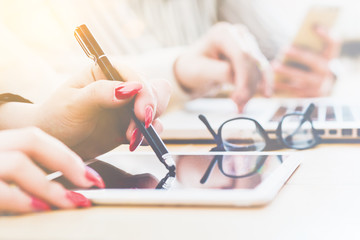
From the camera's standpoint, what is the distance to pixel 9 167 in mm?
289

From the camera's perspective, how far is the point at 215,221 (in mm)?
271

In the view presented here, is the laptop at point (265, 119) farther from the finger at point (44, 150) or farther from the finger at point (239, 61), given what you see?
the finger at point (44, 150)

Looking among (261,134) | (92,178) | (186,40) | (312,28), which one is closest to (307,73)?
(312,28)

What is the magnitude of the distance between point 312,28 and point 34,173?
0.89 metres

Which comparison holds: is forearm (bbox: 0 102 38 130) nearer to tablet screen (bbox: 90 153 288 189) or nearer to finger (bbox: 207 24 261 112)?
tablet screen (bbox: 90 153 288 189)

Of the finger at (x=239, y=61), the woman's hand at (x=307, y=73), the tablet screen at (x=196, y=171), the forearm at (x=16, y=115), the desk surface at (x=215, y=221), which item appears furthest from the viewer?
the woman's hand at (x=307, y=73)

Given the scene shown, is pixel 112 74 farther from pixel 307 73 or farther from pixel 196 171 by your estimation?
pixel 307 73

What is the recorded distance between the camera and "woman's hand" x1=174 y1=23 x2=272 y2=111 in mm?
731

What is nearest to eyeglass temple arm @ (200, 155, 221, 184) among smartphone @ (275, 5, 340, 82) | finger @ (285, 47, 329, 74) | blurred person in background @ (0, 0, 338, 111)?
blurred person in background @ (0, 0, 338, 111)

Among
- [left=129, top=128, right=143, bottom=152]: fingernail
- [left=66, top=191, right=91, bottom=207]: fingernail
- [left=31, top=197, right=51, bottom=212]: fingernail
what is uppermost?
[left=31, top=197, right=51, bottom=212]: fingernail

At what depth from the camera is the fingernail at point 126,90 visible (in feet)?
1.24

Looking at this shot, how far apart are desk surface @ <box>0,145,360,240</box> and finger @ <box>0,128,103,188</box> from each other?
27 mm

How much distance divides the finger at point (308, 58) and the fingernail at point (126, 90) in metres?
0.84

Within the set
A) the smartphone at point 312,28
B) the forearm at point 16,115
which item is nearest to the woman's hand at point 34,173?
the forearm at point 16,115
